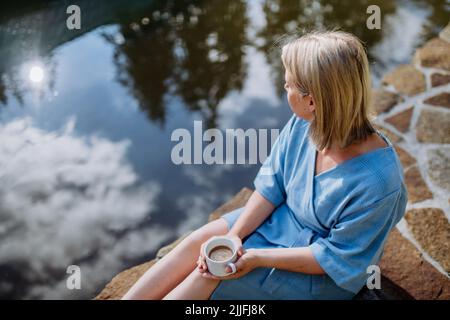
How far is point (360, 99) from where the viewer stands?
172 centimetres

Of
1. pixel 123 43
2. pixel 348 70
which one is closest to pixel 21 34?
pixel 123 43

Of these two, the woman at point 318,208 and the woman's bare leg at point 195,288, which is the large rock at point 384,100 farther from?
the woman's bare leg at point 195,288

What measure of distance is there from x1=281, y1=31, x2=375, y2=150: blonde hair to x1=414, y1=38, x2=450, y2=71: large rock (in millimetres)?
2655

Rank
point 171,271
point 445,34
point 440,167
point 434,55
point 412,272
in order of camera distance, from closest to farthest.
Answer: point 171,271, point 412,272, point 440,167, point 434,55, point 445,34

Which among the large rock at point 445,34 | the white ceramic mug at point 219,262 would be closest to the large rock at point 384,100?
the large rock at point 445,34

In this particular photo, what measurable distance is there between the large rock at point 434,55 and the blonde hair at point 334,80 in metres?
2.66

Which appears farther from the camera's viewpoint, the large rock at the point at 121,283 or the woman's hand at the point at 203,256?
the large rock at the point at 121,283

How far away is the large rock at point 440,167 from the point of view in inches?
110

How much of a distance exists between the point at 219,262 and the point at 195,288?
0.18m

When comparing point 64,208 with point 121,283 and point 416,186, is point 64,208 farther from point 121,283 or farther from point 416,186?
point 416,186

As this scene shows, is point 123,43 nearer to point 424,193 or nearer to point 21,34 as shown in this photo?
point 21,34

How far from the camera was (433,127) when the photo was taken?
3.23m

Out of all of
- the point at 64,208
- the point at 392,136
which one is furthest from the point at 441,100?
the point at 64,208

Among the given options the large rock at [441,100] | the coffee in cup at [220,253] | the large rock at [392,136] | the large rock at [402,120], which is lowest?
the coffee in cup at [220,253]
